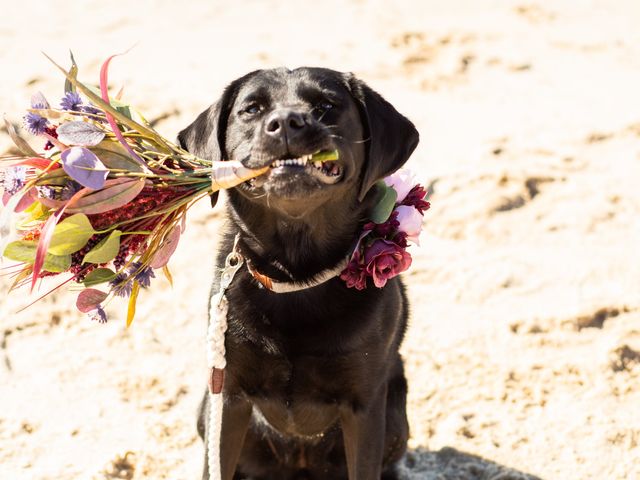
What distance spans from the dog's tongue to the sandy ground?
1421 millimetres

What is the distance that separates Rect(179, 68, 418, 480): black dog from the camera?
10.3 ft

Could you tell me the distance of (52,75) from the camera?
6.91 m

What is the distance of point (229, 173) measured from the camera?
9.52 ft

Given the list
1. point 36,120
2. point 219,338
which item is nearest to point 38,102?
point 36,120

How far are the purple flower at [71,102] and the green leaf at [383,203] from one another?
1092mm

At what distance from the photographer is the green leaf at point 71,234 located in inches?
106

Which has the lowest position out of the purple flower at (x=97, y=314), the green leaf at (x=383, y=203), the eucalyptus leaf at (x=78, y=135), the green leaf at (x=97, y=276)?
the purple flower at (x=97, y=314)

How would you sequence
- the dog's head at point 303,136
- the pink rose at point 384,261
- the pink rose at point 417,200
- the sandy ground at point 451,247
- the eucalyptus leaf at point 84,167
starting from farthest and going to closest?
the sandy ground at point 451,247 < the pink rose at point 417,200 < the pink rose at point 384,261 < the dog's head at point 303,136 < the eucalyptus leaf at point 84,167

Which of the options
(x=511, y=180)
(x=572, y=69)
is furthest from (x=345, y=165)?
(x=572, y=69)

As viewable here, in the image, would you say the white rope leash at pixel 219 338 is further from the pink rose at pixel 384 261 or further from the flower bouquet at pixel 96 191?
the flower bouquet at pixel 96 191

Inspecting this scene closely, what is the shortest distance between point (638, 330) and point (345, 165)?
2.17 metres

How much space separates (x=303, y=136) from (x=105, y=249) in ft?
2.30

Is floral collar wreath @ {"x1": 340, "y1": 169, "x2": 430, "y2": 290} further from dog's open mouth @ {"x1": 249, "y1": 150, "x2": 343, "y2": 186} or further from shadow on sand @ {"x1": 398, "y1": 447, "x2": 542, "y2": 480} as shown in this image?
shadow on sand @ {"x1": 398, "y1": 447, "x2": 542, "y2": 480}

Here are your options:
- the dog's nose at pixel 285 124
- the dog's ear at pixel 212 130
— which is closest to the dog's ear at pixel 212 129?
the dog's ear at pixel 212 130
